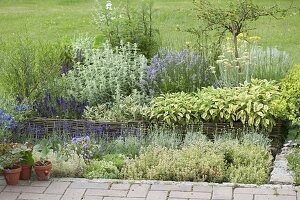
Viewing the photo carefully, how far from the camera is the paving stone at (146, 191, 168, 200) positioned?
5.24m

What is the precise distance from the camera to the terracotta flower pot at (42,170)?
5.66 meters

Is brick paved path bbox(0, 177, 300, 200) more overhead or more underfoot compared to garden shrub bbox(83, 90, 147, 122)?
more underfoot

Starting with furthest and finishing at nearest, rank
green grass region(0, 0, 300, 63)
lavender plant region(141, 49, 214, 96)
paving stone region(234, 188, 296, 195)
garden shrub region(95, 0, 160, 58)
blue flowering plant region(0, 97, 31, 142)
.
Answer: green grass region(0, 0, 300, 63) → garden shrub region(95, 0, 160, 58) → lavender plant region(141, 49, 214, 96) → blue flowering plant region(0, 97, 31, 142) → paving stone region(234, 188, 296, 195)

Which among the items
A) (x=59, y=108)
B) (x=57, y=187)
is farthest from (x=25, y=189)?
(x=59, y=108)

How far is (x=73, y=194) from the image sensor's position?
5387 mm

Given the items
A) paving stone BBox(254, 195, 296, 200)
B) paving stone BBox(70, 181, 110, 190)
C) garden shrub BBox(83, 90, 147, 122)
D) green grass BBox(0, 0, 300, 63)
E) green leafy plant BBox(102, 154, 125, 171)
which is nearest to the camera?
paving stone BBox(254, 195, 296, 200)

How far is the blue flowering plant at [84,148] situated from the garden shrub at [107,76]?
1.15 m

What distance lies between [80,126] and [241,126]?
1733 millimetres

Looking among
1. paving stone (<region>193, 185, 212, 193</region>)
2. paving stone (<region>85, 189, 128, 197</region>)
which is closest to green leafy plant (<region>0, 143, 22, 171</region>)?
paving stone (<region>85, 189, 128, 197</region>)

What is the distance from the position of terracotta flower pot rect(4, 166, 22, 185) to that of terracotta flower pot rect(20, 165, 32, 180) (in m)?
0.08

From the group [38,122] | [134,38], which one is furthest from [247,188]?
[134,38]

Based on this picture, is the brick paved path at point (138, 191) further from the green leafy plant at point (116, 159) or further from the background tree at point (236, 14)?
the background tree at point (236, 14)

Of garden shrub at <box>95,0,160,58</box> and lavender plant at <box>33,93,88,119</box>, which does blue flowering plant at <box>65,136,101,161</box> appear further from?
garden shrub at <box>95,0,160,58</box>

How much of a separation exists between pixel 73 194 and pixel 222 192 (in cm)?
125
